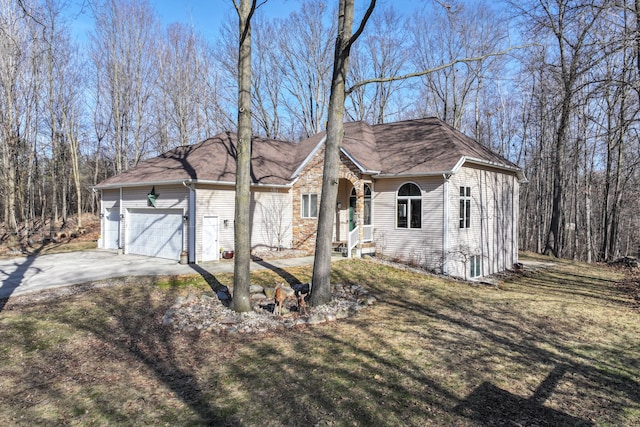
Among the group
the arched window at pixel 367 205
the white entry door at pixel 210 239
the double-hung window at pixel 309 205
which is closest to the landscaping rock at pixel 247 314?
the white entry door at pixel 210 239

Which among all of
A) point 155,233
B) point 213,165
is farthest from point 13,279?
point 213,165

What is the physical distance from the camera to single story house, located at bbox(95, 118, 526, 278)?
13.7 meters

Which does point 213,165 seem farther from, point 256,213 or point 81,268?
point 81,268

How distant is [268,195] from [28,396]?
11.9m

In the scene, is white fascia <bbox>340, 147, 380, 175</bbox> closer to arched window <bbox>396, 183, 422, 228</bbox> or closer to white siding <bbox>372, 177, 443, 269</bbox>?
white siding <bbox>372, 177, 443, 269</bbox>

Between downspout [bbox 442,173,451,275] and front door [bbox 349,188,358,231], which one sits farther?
front door [bbox 349,188,358,231]

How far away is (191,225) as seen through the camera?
13609mm

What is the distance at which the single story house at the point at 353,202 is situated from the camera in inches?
539

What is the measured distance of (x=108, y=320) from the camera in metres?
7.39

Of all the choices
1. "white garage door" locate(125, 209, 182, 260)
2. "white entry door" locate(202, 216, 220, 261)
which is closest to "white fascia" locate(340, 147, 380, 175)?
Result: "white entry door" locate(202, 216, 220, 261)

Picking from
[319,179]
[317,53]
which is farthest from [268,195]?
[317,53]

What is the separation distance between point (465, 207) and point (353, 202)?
4732 mm

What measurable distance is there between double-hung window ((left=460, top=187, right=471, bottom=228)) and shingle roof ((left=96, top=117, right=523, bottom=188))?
129 cm

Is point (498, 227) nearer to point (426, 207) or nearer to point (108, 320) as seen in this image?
point (426, 207)
